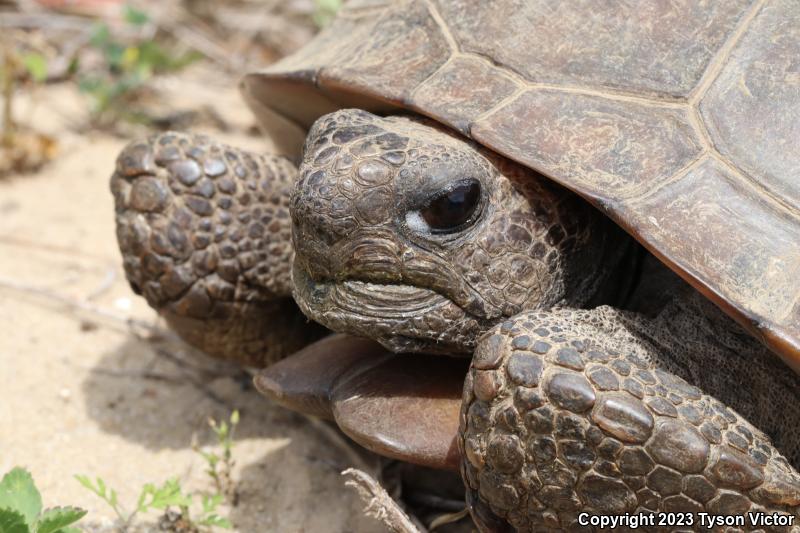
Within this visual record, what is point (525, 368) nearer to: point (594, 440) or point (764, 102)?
point (594, 440)

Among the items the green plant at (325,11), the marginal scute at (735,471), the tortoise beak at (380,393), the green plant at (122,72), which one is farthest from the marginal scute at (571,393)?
the green plant at (325,11)

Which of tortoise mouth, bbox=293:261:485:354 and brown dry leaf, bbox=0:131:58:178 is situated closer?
tortoise mouth, bbox=293:261:485:354

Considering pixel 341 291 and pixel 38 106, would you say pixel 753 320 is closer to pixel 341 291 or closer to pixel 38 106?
pixel 341 291

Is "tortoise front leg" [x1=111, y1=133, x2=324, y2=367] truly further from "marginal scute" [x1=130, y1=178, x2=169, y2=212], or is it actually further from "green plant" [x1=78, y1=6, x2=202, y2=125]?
"green plant" [x1=78, y1=6, x2=202, y2=125]

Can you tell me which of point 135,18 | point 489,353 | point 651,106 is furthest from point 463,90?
point 135,18

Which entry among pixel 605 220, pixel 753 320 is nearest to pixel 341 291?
pixel 605 220

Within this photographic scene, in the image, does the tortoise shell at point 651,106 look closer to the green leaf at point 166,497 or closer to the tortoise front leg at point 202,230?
the tortoise front leg at point 202,230

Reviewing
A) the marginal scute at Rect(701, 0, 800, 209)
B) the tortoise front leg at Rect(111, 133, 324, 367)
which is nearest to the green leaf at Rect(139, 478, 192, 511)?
the tortoise front leg at Rect(111, 133, 324, 367)

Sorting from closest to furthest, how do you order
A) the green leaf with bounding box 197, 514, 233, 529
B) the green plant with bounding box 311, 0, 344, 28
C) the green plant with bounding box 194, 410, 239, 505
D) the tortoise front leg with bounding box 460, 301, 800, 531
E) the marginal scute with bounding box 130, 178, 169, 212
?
the tortoise front leg with bounding box 460, 301, 800, 531, the green leaf with bounding box 197, 514, 233, 529, the green plant with bounding box 194, 410, 239, 505, the marginal scute with bounding box 130, 178, 169, 212, the green plant with bounding box 311, 0, 344, 28
